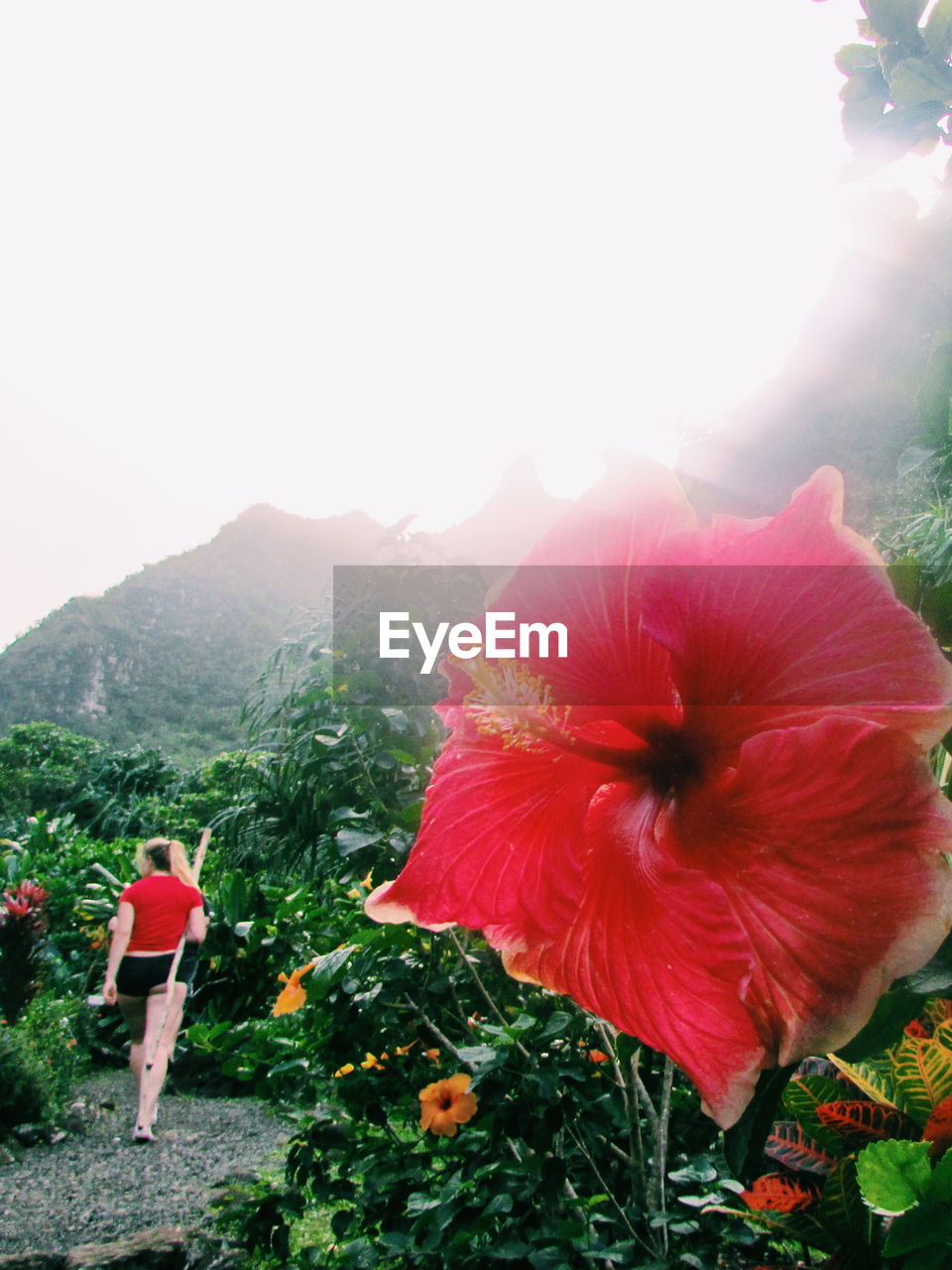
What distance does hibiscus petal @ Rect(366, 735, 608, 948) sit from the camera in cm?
35

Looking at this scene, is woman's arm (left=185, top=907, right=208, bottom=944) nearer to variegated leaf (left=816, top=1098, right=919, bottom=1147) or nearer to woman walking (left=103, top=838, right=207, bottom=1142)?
woman walking (left=103, top=838, right=207, bottom=1142)

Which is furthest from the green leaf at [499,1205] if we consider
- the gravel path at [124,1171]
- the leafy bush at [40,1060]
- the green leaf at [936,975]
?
the leafy bush at [40,1060]

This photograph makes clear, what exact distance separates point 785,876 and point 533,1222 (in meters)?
1.04

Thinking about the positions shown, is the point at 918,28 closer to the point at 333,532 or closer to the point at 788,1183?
the point at 788,1183

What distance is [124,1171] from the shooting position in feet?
11.1

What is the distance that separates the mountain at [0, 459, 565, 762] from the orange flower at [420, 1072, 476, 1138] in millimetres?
22642

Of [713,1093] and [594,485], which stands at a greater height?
[594,485]

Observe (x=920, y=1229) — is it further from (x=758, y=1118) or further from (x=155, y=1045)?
(x=155, y=1045)

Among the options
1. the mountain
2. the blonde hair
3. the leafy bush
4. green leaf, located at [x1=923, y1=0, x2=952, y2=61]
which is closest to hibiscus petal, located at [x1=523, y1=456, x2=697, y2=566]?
green leaf, located at [x1=923, y1=0, x2=952, y2=61]

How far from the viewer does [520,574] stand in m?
0.36

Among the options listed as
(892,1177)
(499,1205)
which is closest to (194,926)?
(499,1205)

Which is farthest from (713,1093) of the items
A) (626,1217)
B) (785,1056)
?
(626,1217)

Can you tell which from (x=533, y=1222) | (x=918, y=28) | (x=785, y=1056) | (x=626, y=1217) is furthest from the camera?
(x=533, y=1222)

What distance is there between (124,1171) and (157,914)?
1056 mm
